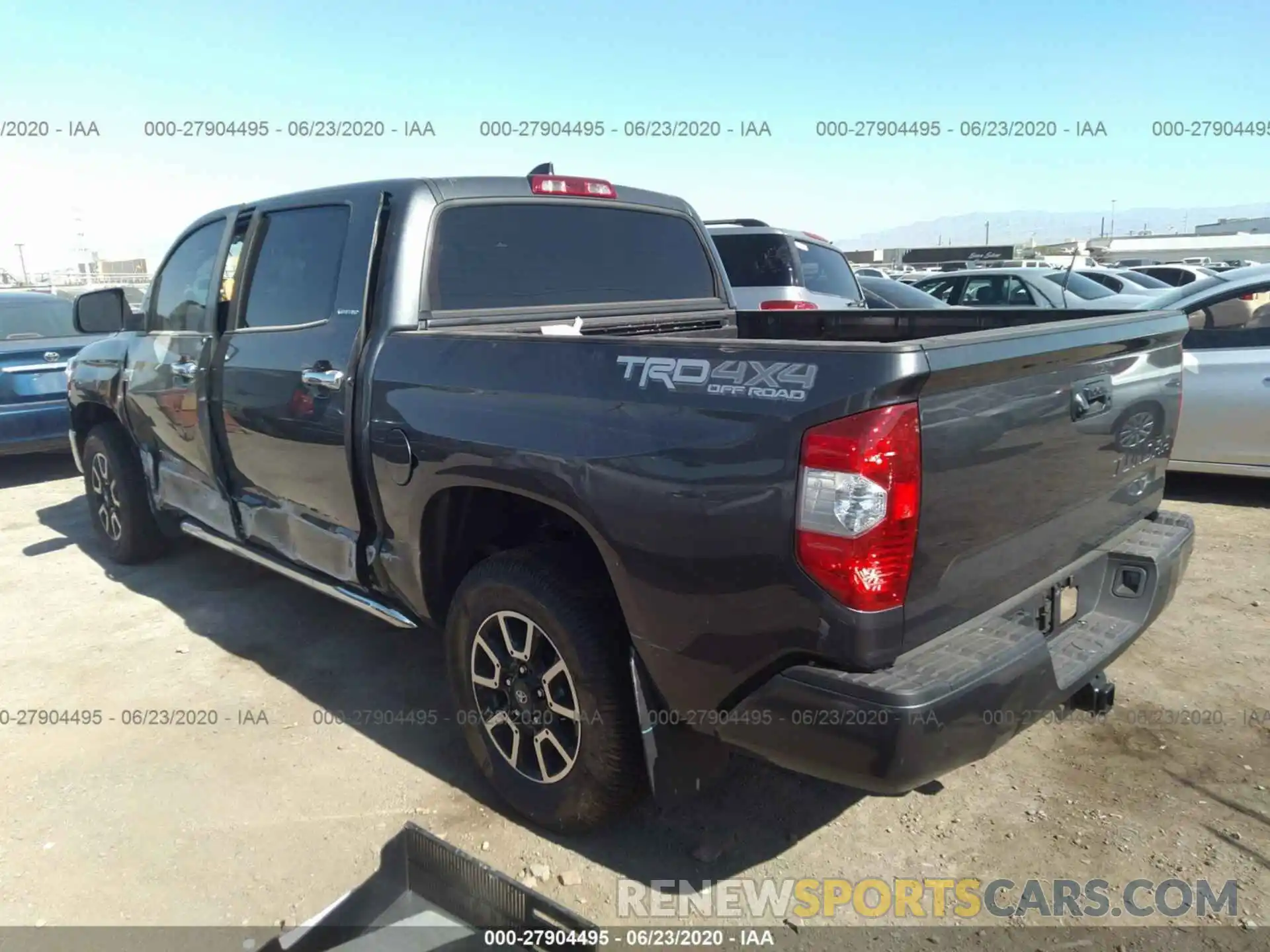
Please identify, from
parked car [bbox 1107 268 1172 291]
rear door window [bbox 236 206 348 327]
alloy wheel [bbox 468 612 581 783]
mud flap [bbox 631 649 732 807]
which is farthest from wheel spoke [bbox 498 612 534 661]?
parked car [bbox 1107 268 1172 291]

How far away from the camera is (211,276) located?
4246mm

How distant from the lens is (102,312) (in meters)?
5.08

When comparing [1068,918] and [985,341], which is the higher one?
[985,341]

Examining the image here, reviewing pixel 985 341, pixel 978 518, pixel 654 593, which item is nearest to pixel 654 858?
pixel 654 593

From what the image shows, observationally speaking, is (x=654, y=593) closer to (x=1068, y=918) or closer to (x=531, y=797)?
(x=531, y=797)

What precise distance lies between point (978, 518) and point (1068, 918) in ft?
3.78

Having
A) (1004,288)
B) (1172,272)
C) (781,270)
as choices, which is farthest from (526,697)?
(1172,272)

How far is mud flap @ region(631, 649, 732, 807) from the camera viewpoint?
2.44 metres

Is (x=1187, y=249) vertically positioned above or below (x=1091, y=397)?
above

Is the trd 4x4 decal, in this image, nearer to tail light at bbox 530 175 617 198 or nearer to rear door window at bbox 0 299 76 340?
tail light at bbox 530 175 617 198

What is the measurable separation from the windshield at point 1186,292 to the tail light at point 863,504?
5.26 meters

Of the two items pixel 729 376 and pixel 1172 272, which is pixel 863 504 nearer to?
pixel 729 376

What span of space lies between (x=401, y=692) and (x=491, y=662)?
1119 mm

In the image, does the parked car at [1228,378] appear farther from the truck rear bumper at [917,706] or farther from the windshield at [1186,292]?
the truck rear bumper at [917,706]
